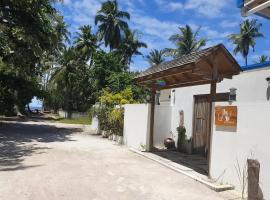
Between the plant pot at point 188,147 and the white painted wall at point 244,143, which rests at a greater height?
the white painted wall at point 244,143

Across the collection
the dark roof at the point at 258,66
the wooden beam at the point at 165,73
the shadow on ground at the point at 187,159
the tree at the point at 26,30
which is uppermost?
the tree at the point at 26,30

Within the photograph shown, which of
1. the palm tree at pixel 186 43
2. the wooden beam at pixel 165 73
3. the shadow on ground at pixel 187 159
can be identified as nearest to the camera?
the wooden beam at pixel 165 73

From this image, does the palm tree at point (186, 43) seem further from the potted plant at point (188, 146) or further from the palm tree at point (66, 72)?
the potted plant at point (188, 146)

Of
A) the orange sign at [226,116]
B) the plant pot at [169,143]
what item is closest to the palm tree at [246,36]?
the plant pot at [169,143]

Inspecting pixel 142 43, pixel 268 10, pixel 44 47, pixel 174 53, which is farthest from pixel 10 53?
pixel 142 43

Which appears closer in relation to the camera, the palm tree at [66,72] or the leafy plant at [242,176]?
the leafy plant at [242,176]

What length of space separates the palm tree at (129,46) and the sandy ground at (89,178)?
133 feet

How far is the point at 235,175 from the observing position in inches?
352

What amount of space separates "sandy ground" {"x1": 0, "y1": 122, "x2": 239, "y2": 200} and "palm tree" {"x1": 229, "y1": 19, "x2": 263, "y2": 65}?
47.5 meters

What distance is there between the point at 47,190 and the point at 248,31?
177 ft

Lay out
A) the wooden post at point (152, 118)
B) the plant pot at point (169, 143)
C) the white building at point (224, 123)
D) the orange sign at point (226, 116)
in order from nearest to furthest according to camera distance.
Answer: the white building at point (224, 123) < the orange sign at point (226, 116) < the wooden post at point (152, 118) < the plant pot at point (169, 143)

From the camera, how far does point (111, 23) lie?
50625 mm

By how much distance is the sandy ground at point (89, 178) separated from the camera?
8141 mm

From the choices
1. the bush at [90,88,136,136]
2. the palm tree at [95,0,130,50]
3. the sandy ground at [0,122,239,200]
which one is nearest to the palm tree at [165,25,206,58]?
the palm tree at [95,0,130,50]
